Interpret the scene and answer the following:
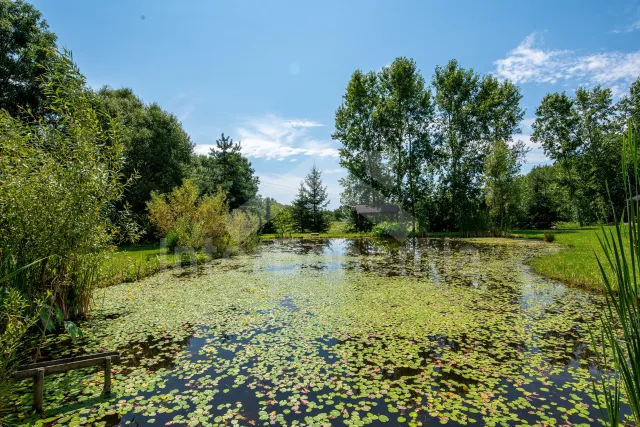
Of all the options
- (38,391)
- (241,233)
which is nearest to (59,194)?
(38,391)

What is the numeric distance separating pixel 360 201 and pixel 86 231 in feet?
99.0

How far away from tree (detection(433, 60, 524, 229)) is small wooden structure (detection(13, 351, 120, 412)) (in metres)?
29.0

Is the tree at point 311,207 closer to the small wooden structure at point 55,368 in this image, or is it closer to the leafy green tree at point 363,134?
the leafy green tree at point 363,134

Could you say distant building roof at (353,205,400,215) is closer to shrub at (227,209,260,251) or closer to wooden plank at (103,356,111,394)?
shrub at (227,209,260,251)

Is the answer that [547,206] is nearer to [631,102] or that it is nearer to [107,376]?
[631,102]

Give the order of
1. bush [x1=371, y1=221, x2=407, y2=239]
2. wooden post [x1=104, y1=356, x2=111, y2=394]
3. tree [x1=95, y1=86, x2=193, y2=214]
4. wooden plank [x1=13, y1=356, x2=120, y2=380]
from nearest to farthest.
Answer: wooden plank [x1=13, y1=356, x2=120, y2=380] < wooden post [x1=104, y1=356, x2=111, y2=394] < bush [x1=371, y1=221, x2=407, y2=239] < tree [x1=95, y1=86, x2=193, y2=214]

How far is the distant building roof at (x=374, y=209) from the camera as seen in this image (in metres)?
30.5

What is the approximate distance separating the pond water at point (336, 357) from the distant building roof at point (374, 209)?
864 inches

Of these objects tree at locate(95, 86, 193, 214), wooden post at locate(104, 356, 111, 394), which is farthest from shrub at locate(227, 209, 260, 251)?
wooden post at locate(104, 356, 111, 394)

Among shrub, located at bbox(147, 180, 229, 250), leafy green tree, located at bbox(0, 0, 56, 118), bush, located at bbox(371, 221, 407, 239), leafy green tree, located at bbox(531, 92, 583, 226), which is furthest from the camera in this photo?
leafy green tree, located at bbox(531, 92, 583, 226)

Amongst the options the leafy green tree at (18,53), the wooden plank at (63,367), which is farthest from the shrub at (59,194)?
the leafy green tree at (18,53)

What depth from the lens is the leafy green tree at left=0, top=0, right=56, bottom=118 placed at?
651 inches

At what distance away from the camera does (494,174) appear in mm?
23844

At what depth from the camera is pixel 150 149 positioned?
893 inches
